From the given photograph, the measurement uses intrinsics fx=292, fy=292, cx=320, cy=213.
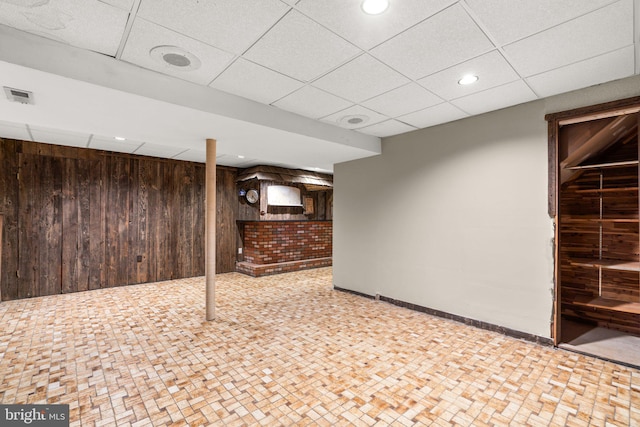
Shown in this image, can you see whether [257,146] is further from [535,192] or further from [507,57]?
Result: [535,192]

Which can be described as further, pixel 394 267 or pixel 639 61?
pixel 394 267

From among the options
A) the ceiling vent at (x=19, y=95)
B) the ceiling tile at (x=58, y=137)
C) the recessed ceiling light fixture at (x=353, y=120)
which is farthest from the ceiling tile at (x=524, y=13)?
the ceiling tile at (x=58, y=137)

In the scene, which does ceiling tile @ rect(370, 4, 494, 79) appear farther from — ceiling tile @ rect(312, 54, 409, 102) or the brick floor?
the brick floor

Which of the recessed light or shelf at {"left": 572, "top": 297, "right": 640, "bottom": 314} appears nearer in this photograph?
the recessed light

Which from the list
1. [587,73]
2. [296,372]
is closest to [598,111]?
[587,73]

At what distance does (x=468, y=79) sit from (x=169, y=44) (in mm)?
2503

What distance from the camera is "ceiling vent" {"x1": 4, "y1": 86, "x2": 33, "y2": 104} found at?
7.98 feet

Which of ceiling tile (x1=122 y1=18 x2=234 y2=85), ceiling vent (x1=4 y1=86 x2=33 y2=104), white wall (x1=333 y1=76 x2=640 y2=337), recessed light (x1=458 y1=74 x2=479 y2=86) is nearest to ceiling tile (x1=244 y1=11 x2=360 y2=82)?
ceiling tile (x1=122 y1=18 x2=234 y2=85)

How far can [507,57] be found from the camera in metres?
2.28

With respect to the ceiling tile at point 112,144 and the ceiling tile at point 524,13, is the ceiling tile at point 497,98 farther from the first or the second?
the ceiling tile at point 112,144

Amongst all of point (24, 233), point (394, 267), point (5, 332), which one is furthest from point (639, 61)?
point (24, 233)

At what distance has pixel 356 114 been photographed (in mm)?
3561

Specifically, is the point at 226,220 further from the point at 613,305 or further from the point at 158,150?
the point at 613,305

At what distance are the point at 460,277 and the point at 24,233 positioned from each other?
6.66m
